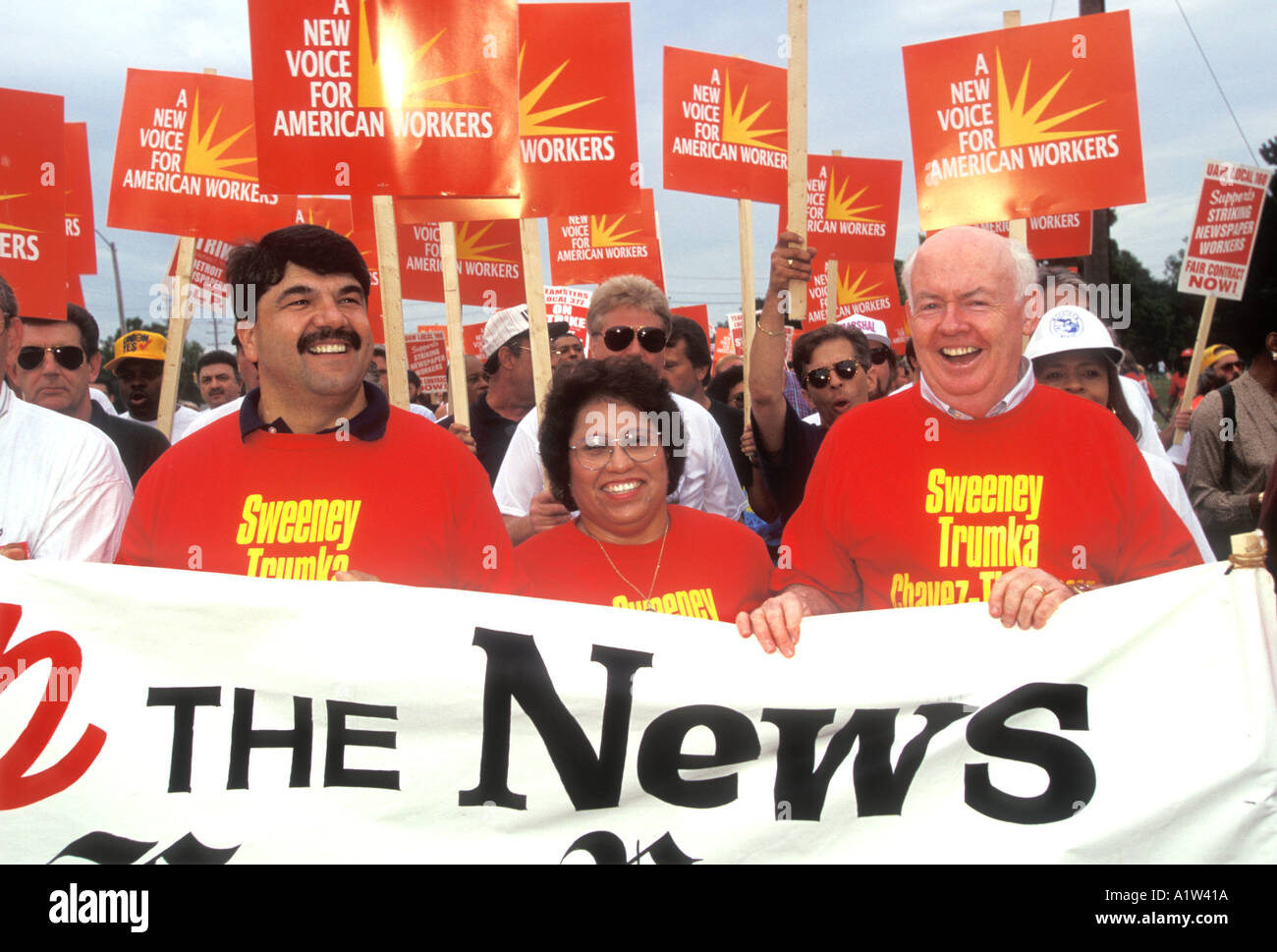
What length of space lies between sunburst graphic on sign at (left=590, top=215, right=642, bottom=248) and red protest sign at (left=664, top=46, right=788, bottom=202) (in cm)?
168

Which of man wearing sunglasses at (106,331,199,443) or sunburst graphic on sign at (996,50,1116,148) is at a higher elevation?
sunburst graphic on sign at (996,50,1116,148)

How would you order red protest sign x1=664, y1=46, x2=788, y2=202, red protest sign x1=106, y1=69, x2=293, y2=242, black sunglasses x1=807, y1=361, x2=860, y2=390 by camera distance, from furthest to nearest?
red protest sign x1=664, y1=46, x2=788, y2=202 < red protest sign x1=106, y1=69, x2=293, y2=242 < black sunglasses x1=807, y1=361, x2=860, y2=390

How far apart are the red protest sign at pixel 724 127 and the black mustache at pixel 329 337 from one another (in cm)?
454

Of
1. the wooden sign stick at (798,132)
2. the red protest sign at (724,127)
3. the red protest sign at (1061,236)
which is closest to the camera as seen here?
the wooden sign stick at (798,132)

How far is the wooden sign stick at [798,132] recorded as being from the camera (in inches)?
150

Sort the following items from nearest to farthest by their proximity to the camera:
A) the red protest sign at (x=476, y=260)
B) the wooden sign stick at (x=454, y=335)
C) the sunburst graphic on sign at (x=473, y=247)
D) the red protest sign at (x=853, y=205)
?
the wooden sign stick at (x=454, y=335) → the red protest sign at (x=476, y=260) → the sunburst graphic on sign at (x=473, y=247) → the red protest sign at (x=853, y=205)

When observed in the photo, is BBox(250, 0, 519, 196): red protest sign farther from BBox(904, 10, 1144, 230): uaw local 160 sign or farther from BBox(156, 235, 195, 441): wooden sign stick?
BBox(904, 10, 1144, 230): uaw local 160 sign

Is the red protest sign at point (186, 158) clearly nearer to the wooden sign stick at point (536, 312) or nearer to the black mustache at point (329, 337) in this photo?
the wooden sign stick at point (536, 312)

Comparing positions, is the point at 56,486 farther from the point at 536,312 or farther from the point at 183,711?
the point at 536,312

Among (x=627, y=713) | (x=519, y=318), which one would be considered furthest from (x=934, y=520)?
(x=519, y=318)

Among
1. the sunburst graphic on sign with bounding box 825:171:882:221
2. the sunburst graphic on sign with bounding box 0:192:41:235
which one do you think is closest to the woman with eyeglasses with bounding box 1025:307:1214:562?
the sunburst graphic on sign with bounding box 0:192:41:235

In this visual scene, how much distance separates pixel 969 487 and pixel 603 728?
104 centimetres

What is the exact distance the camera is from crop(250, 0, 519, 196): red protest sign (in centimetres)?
415

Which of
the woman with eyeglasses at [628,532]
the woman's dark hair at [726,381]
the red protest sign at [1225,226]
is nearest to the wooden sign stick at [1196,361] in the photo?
the red protest sign at [1225,226]
